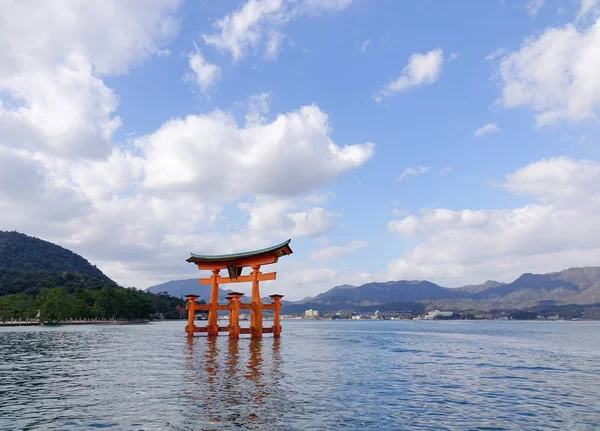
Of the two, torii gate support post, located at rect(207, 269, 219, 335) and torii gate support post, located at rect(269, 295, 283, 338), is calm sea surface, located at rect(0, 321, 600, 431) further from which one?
torii gate support post, located at rect(269, 295, 283, 338)

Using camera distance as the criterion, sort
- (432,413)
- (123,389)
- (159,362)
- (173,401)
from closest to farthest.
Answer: (432,413)
(173,401)
(123,389)
(159,362)

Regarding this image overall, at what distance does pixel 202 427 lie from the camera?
1070cm

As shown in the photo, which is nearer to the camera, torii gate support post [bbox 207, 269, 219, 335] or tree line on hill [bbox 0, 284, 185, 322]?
torii gate support post [bbox 207, 269, 219, 335]

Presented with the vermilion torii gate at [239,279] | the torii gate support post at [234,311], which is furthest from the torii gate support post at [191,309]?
the torii gate support post at [234,311]

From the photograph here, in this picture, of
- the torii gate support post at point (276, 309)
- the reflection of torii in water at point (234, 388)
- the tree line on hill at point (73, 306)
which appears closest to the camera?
the reflection of torii in water at point (234, 388)

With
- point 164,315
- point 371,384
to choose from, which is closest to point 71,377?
point 371,384

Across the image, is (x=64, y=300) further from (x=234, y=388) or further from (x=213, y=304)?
(x=234, y=388)

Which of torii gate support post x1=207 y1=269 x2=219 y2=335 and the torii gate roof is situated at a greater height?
the torii gate roof

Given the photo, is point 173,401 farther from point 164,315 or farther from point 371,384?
point 164,315

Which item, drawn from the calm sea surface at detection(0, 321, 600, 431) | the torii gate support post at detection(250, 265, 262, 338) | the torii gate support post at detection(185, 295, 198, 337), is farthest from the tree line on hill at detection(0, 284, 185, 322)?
the calm sea surface at detection(0, 321, 600, 431)

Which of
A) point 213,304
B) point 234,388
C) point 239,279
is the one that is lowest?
point 234,388

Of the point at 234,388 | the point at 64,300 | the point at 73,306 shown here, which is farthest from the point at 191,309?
the point at 73,306

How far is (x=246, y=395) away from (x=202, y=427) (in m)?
4.29

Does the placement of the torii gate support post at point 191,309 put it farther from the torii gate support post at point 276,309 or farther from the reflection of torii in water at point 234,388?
the reflection of torii in water at point 234,388
